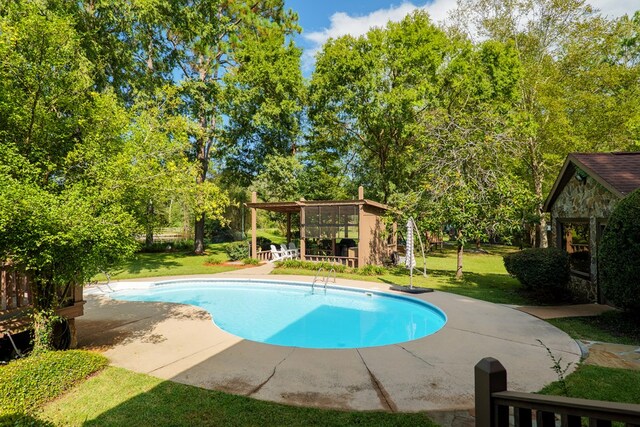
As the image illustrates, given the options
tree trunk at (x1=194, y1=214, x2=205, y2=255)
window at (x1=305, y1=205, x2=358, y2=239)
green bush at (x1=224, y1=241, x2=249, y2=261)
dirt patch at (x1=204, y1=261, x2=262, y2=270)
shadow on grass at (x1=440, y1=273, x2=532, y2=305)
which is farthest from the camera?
tree trunk at (x1=194, y1=214, x2=205, y2=255)

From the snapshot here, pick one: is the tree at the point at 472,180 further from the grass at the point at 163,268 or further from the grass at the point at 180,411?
the grass at the point at 163,268

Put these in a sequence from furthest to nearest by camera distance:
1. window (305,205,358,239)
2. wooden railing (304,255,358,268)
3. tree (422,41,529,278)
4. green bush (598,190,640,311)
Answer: wooden railing (304,255,358,268)
window (305,205,358,239)
tree (422,41,529,278)
green bush (598,190,640,311)

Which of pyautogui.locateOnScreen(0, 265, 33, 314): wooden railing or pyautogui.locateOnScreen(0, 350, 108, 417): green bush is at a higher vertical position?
pyautogui.locateOnScreen(0, 265, 33, 314): wooden railing

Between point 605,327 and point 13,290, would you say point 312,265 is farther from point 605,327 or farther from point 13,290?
point 13,290

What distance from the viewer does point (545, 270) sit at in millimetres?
9070

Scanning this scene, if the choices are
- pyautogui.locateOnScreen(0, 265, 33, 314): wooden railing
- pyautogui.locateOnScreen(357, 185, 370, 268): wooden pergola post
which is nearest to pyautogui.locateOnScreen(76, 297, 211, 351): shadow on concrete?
pyautogui.locateOnScreen(0, 265, 33, 314): wooden railing

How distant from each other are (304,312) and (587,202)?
8.97 metres

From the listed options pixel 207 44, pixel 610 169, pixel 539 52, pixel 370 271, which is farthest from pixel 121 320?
pixel 539 52

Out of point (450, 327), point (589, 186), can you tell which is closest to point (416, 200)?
point (589, 186)

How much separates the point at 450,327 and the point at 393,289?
13.4 feet

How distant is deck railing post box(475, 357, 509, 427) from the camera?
2.12 meters

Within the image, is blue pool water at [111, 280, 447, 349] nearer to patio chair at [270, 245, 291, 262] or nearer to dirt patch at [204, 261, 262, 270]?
dirt patch at [204, 261, 262, 270]

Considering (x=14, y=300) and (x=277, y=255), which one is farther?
(x=277, y=255)

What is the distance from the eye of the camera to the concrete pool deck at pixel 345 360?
4395 millimetres
